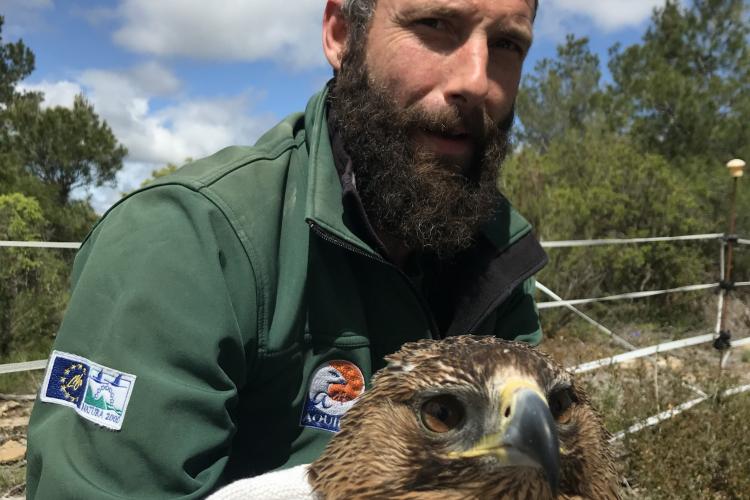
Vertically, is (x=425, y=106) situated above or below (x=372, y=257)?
above

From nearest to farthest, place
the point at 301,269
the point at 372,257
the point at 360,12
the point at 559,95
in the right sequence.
Answer: 1. the point at 301,269
2. the point at 372,257
3. the point at 360,12
4. the point at 559,95

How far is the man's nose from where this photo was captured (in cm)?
266

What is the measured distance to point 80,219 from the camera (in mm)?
13969

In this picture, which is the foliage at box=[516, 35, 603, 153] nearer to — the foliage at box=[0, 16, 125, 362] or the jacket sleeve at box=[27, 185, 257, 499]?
the foliage at box=[0, 16, 125, 362]

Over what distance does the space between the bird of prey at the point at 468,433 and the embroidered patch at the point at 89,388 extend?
0.63 meters

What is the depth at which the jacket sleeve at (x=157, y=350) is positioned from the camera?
168 cm

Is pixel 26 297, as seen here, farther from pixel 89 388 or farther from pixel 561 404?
pixel 561 404

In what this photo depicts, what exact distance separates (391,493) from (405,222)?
4.33ft

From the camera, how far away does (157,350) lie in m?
1.76

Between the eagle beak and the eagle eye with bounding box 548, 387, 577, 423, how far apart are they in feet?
0.62

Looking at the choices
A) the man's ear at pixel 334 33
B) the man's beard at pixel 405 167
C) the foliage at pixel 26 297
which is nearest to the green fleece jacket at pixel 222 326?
the man's beard at pixel 405 167

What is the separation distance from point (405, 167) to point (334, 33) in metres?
0.92

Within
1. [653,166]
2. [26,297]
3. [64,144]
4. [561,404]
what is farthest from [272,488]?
[64,144]

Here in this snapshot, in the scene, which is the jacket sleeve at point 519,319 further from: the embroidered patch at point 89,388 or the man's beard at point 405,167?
the embroidered patch at point 89,388
